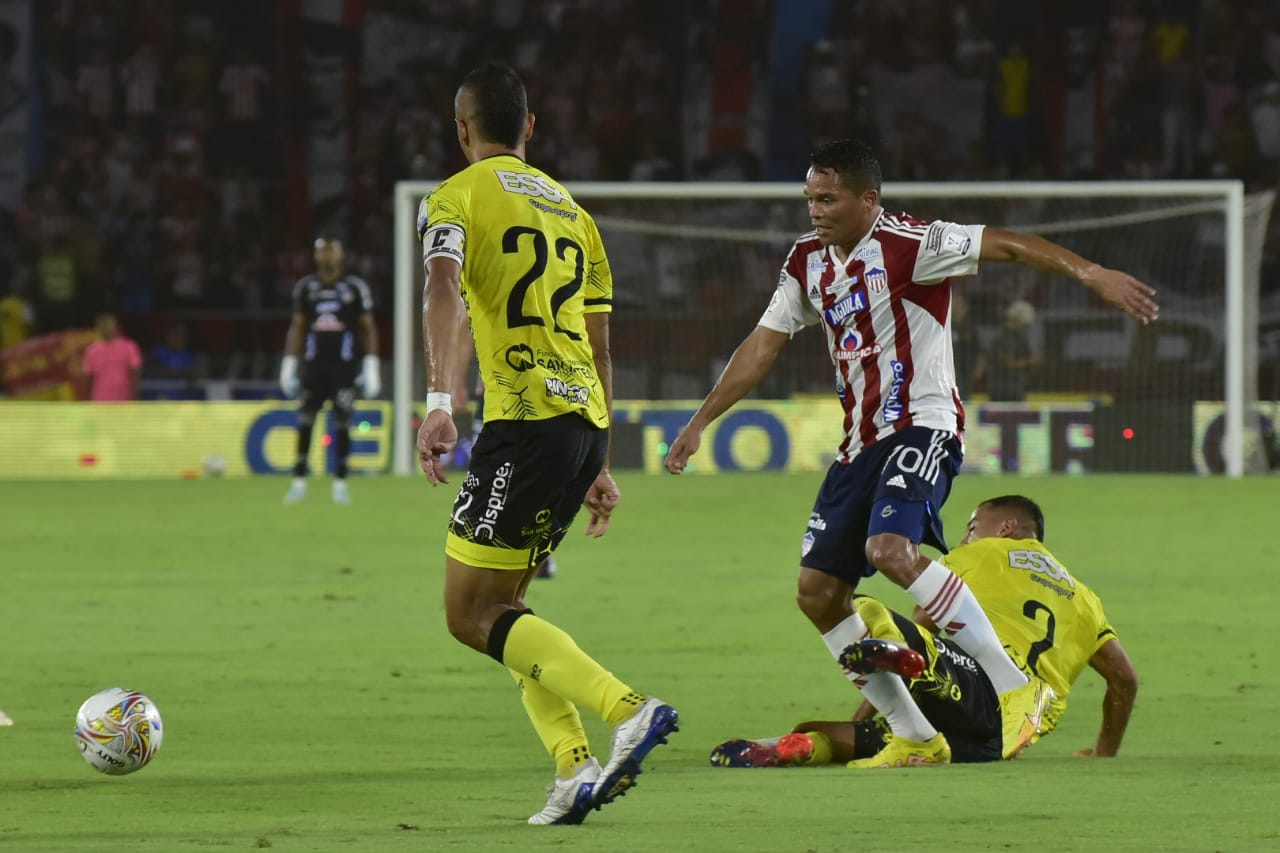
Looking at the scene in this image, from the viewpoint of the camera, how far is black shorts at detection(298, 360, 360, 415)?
18484 mm

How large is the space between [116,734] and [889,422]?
96.7 inches

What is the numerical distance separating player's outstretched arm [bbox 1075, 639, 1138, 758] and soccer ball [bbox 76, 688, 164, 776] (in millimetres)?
2761

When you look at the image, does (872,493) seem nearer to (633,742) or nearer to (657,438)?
(633,742)

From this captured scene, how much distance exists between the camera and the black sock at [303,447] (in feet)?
58.4

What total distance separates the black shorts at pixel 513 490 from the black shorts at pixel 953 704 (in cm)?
144

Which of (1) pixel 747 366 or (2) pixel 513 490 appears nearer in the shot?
(2) pixel 513 490

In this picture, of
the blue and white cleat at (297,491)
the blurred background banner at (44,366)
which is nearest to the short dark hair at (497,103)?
the blue and white cleat at (297,491)

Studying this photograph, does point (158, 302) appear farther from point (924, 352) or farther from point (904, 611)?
point (924, 352)

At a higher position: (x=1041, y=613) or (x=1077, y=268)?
(x=1077, y=268)

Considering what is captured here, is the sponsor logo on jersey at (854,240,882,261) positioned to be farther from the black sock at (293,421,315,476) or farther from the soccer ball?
the black sock at (293,421,315,476)

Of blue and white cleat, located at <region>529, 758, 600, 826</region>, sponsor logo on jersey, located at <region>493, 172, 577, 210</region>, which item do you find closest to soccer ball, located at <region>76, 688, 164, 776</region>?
blue and white cleat, located at <region>529, 758, 600, 826</region>

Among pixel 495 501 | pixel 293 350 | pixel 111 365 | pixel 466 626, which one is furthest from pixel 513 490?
pixel 111 365

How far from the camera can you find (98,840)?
16.0ft

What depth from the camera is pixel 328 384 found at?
18.5 m
